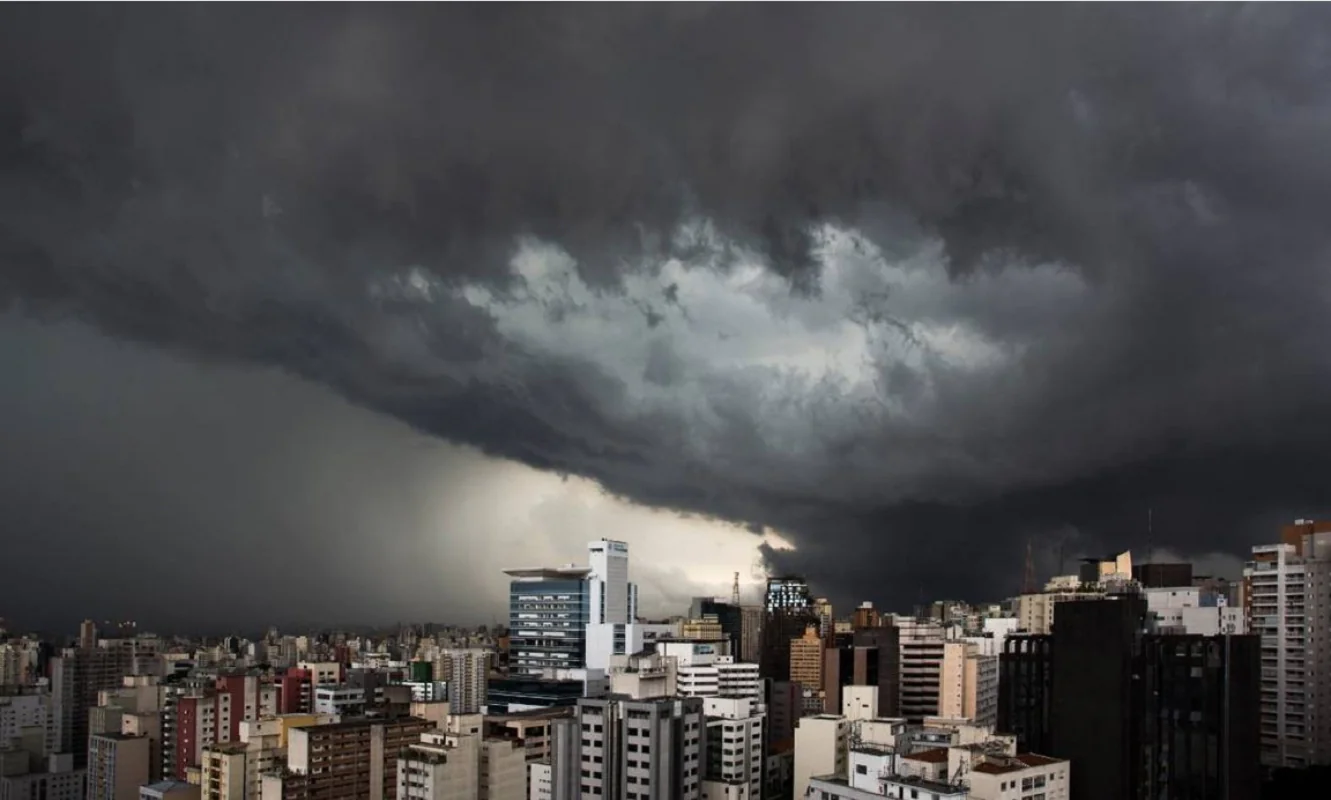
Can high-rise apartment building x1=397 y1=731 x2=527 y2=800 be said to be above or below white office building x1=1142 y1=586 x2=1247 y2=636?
below

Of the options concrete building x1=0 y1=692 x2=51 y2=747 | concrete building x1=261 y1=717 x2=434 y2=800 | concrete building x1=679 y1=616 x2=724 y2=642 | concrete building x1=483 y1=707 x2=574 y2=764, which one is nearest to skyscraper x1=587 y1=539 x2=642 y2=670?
concrete building x1=679 y1=616 x2=724 y2=642

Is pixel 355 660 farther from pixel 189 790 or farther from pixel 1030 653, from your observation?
pixel 1030 653

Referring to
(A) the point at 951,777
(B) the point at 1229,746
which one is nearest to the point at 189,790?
(A) the point at 951,777

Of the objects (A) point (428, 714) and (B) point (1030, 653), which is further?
(A) point (428, 714)

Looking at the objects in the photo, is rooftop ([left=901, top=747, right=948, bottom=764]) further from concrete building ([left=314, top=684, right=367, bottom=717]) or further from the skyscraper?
the skyscraper

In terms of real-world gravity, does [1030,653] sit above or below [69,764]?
above
